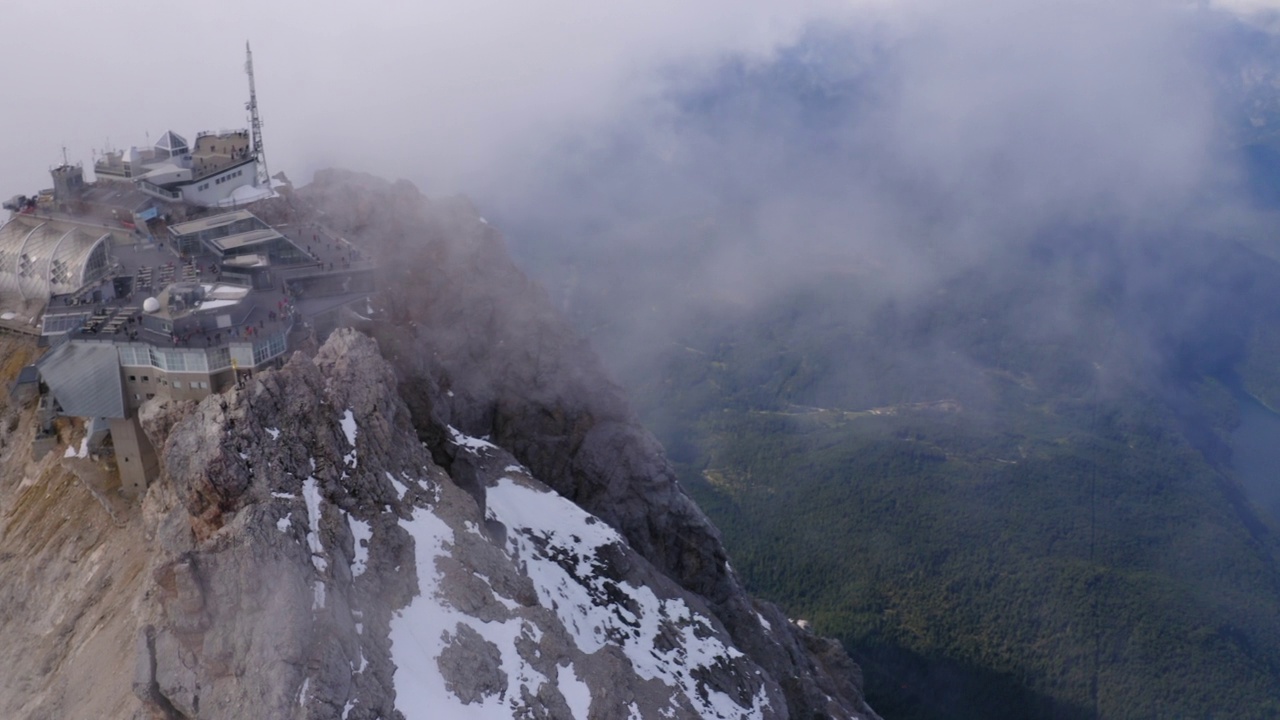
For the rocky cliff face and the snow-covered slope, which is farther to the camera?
the rocky cliff face

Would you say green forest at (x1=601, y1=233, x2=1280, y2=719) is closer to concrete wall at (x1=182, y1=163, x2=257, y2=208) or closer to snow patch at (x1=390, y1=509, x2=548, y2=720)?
snow patch at (x1=390, y1=509, x2=548, y2=720)

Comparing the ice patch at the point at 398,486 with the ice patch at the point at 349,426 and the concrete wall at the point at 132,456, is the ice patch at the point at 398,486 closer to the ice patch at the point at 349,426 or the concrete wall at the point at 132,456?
the ice patch at the point at 349,426

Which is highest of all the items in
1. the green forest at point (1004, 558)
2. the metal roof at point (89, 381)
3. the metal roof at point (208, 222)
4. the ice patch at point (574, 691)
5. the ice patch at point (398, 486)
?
the metal roof at point (208, 222)

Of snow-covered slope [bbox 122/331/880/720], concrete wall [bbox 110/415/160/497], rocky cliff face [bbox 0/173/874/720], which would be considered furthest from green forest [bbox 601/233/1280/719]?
concrete wall [bbox 110/415/160/497]

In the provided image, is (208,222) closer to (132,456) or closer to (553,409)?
(132,456)

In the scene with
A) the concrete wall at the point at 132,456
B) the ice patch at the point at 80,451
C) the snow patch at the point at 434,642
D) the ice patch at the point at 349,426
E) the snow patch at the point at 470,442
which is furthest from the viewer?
the snow patch at the point at 470,442

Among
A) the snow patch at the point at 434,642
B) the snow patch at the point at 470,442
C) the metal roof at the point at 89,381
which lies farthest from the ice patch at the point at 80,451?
the snow patch at the point at 470,442
